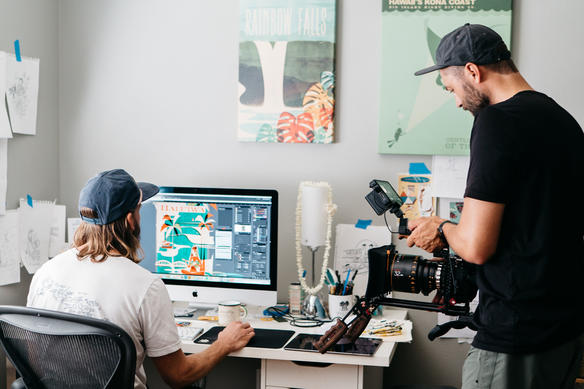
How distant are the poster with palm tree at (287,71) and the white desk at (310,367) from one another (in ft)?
2.99

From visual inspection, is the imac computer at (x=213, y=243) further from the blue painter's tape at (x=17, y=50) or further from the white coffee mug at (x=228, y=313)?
Answer: the blue painter's tape at (x=17, y=50)

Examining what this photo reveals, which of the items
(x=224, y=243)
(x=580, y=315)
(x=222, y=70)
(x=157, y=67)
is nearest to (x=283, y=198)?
(x=224, y=243)

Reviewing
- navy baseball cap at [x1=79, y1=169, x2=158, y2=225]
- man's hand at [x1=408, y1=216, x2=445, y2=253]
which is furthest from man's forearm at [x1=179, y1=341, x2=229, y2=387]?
man's hand at [x1=408, y1=216, x2=445, y2=253]

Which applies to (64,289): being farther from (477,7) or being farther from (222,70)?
(477,7)

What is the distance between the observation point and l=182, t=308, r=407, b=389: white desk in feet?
6.40

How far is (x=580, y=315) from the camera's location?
1501mm

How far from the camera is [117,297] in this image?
5.29 feet

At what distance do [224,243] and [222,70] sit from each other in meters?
0.76

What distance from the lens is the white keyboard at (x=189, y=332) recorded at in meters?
2.11

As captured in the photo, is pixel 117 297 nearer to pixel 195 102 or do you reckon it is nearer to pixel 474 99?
pixel 474 99

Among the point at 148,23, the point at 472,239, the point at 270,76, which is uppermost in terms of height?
Answer: the point at 148,23

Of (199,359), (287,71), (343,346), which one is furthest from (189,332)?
(287,71)

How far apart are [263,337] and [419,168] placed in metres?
0.89

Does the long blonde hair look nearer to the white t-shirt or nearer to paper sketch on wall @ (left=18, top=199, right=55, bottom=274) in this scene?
the white t-shirt
